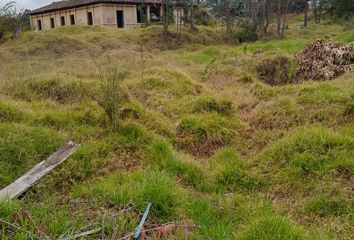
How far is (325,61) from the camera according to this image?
8727 mm

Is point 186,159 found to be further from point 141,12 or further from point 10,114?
point 141,12

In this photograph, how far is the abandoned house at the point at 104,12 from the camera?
29328 mm

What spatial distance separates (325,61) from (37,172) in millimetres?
7027

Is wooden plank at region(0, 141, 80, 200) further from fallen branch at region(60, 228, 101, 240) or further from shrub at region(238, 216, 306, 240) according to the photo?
shrub at region(238, 216, 306, 240)

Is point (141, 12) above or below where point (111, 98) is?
above

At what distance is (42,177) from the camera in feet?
13.5

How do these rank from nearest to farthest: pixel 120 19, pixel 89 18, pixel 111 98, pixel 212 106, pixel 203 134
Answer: pixel 111 98 → pixel 203 134 → pixel 212 106 → pixel 89 18 → pixel 120 19

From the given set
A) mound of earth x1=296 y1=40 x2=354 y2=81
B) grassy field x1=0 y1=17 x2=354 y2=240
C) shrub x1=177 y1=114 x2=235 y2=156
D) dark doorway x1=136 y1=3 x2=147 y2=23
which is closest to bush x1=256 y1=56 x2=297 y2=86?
mound of earth x1=296 y1=40 x2=354 y2=81

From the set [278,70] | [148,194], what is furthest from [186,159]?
[278,70]

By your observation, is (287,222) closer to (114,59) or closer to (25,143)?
(25,143)

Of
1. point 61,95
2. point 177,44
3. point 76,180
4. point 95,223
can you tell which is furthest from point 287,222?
point 177,44

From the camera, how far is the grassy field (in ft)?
10.9

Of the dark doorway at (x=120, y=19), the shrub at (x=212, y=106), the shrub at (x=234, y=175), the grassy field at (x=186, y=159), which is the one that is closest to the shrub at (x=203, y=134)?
the grassy field at (x=186, y=159)

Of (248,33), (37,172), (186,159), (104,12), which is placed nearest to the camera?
(37,172)
